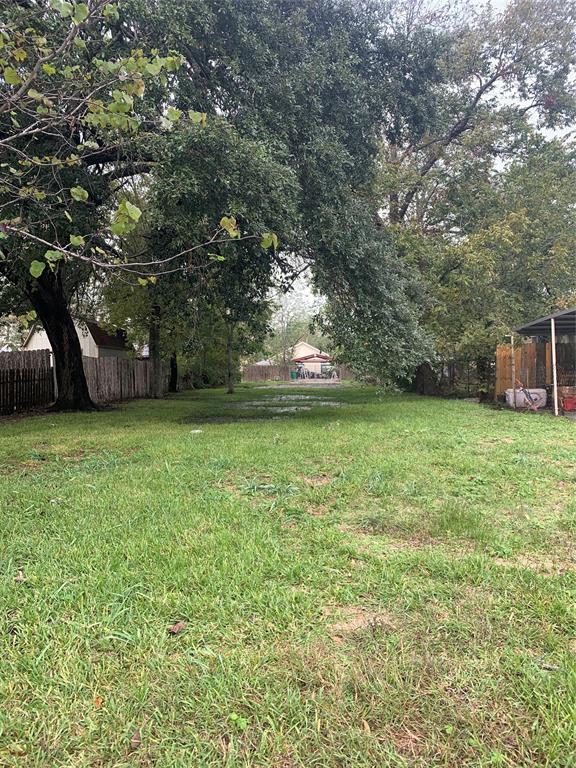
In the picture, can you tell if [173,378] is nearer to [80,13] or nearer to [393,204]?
[393,204]

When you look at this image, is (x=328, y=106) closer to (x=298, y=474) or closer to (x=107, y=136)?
(x=107, y=136)

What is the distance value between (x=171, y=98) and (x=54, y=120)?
5.18 m

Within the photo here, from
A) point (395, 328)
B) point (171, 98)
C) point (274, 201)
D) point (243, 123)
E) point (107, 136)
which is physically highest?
point (171, 98)

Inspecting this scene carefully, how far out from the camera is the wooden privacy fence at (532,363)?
12438 mm

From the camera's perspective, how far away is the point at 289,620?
2068mm

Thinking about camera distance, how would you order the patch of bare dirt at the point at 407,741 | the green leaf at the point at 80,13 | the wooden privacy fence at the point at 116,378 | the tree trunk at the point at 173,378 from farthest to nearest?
1. the tree trunk at the point at 173,378
2. the wooden privacy fence at the point at 116,378
3. the green leaf at the point at 80,13
4. the patch of bare dirt at the point at 407,741

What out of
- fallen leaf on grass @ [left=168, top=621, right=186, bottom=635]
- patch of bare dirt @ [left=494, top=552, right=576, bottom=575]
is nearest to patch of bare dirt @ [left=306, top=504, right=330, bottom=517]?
patch of bare dirt @ [left=494, top=552, right=576, bottom=575]

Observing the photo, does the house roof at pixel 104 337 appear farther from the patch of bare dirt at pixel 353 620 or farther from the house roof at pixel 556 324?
the patch of bare dirt at pixel 353 620

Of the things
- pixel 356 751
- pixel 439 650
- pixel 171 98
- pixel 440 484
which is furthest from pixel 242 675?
pixel 171 98

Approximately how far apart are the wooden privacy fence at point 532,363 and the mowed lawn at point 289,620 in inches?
348

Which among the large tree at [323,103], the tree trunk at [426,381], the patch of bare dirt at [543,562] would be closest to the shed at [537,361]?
the tree trunk at [426,381]

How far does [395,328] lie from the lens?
8.95 meters

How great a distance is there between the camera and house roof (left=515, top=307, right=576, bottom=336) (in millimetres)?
9438

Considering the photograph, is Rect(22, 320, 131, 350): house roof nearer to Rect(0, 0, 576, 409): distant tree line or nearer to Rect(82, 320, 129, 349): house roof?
Rect(82, 320, 129, 349): house roof
